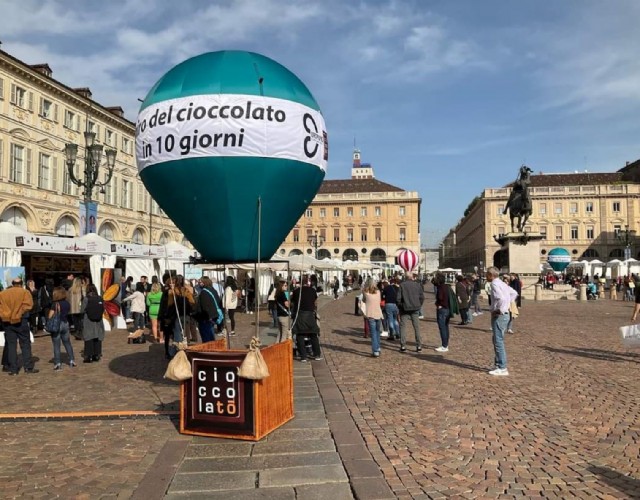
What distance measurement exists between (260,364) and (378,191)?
281 feet

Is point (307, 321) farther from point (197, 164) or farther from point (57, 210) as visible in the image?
point (57, 210)

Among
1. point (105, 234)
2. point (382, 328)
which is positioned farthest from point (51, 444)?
point (105, 234)

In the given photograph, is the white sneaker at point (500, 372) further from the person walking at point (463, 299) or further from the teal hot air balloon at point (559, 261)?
the teal hot air balloon at point (559, 261)

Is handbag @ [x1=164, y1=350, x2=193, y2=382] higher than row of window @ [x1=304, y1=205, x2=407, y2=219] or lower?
lower

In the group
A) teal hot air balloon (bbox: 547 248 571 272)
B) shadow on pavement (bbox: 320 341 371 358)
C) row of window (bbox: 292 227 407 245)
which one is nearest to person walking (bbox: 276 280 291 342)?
shadow on pavement (bbox: 320 341 371 358)

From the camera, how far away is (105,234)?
4269 cm

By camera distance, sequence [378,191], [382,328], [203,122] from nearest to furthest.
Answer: [203,122], [382,328], [378,191]

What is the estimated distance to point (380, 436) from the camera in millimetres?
5473

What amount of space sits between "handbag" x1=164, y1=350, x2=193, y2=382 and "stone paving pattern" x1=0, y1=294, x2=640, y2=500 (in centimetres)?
63

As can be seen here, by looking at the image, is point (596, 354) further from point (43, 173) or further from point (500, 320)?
point (43, 173)

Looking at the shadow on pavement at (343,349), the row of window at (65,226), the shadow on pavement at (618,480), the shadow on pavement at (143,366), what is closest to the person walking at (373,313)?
the shadow on pavement at (343,349)

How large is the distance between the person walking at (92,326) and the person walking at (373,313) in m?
5.20

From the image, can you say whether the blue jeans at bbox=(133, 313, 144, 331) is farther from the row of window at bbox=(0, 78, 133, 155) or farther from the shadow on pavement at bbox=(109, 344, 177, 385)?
the row of window at bbox=(0, 78, 133, 155)

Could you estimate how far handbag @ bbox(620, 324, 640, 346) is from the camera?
905cm
